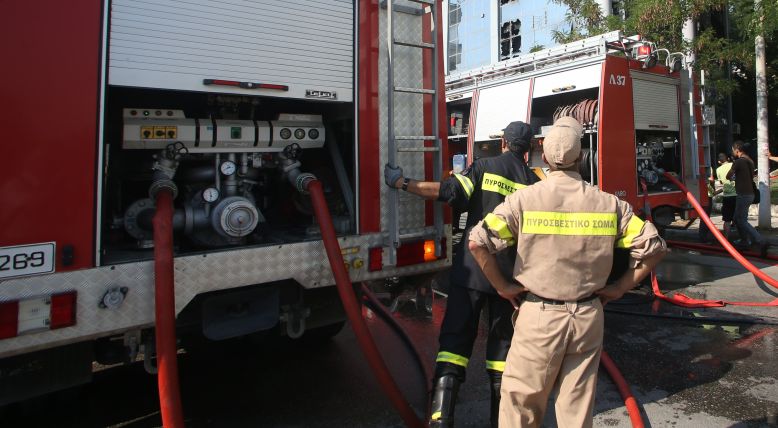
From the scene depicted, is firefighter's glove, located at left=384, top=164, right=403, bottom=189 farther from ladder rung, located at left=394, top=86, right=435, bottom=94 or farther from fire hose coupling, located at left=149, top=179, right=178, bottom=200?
fire hose coupling, located at left=149, top=179, right=178, bottom=200

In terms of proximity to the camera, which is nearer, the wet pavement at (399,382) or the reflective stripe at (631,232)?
the reflective stripe at (631,232)

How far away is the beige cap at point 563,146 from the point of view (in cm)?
235

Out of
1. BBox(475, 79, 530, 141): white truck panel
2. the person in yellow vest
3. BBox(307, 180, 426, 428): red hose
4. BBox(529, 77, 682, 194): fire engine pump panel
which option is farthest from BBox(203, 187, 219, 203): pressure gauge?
the person in yellow vest

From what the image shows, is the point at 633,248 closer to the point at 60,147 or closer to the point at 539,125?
the point at 60,147

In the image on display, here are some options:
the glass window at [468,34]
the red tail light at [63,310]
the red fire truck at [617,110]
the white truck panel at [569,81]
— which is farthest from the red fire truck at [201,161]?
the glass window at [468,34]

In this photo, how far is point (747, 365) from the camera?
404 centimetres

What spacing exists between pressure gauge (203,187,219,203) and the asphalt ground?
1336mm

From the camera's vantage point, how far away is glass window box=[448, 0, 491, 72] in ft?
71.1

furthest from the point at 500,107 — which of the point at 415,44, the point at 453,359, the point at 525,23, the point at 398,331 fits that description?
the point at 525,23

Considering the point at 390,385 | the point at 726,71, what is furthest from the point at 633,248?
the point at 726,71

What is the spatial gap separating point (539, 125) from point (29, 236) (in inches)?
244

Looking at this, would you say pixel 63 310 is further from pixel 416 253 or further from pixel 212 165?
pixel 416 253

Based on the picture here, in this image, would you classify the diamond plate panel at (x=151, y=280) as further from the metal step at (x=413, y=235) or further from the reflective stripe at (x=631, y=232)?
the reflective stripe at (x=631, y=232)

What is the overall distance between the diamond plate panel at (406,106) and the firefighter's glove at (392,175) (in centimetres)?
5
